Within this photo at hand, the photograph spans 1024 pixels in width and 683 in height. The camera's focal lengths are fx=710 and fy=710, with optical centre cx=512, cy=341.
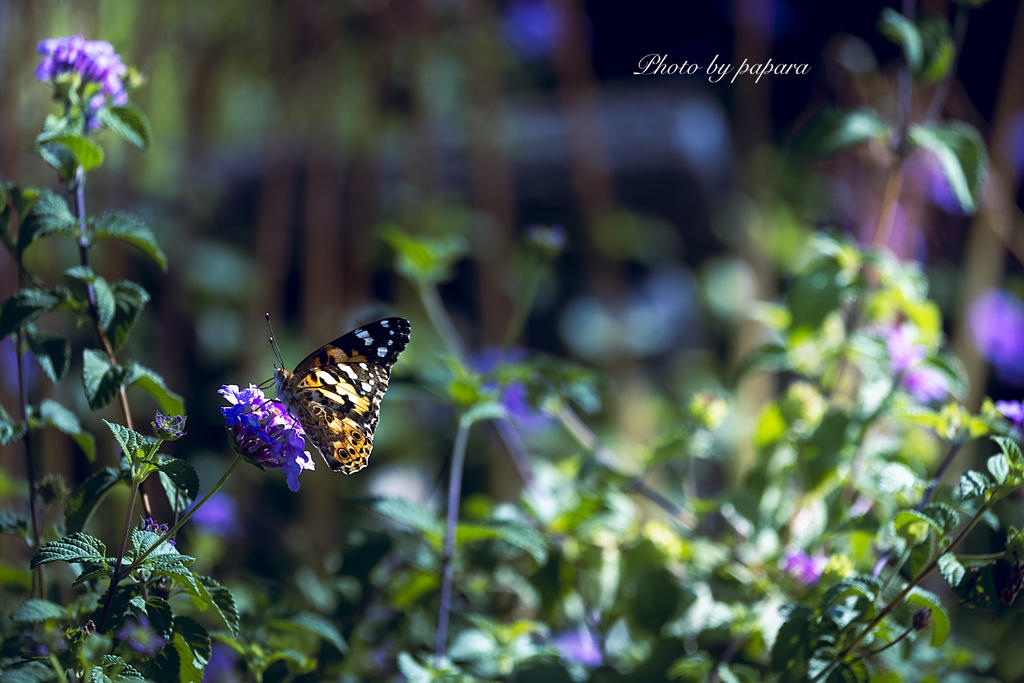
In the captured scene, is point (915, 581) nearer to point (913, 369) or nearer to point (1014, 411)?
point (1014, 411)

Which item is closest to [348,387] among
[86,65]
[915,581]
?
[86,65]

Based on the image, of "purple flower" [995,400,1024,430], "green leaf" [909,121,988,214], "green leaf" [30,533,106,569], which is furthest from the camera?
"green leaf" [909,121,988,214]

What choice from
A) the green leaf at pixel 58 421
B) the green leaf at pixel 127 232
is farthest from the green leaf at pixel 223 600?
the green leaf at pixel 127 232

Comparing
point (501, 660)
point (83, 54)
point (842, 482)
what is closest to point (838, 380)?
point (842, 482)

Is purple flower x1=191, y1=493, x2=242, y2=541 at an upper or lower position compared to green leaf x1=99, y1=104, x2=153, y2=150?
lower

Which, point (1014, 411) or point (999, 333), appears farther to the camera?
point (999, 333)

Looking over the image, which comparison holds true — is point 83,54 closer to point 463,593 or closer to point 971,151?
point 463,593

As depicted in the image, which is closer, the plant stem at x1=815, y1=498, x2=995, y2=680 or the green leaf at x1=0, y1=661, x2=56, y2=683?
the green leaf at x1=0, y1=661, x2=56, y2=683

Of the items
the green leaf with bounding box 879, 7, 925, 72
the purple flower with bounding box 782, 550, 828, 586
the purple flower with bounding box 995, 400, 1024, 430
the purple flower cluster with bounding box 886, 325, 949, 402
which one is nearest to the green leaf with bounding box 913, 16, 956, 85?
the green leaf with bounding box 879, 7, 925, 72

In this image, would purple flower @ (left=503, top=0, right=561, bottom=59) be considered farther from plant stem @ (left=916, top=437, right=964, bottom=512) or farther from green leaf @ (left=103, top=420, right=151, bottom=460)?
green leaf @ (left=103, top=420, right=151, bottom=460)
